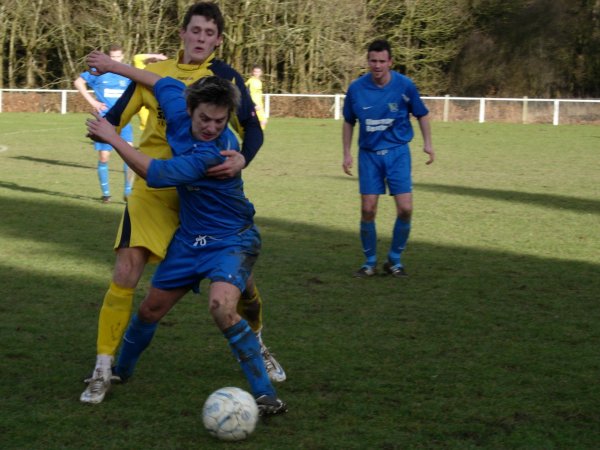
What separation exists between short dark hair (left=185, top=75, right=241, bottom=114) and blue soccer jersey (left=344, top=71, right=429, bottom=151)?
421cm

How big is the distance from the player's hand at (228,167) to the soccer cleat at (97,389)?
1.21 metres

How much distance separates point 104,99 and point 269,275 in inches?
226

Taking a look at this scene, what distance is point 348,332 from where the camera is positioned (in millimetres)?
6461

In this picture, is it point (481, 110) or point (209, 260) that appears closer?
point (209, 260)

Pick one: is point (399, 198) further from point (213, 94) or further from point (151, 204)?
point (213, 94)

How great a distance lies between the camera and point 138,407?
4828 millimetres

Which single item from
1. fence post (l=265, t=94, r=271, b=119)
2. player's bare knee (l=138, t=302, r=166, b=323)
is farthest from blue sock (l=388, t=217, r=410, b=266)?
fence post (l=265, t=94, r=271, b=119)

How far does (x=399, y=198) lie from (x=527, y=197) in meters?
6.20

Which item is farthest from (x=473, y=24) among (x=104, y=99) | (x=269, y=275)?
(x=269, y=275)

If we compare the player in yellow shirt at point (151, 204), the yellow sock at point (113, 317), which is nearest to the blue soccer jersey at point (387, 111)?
the player in yellow shirt at point (151, 204)

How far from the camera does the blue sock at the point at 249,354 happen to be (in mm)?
4562

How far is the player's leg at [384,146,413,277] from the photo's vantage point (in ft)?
28.2

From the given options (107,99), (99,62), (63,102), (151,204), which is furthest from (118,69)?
(63,102)

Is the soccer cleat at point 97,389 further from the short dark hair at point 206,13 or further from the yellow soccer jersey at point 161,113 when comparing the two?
the short dark hair at point 206,13
